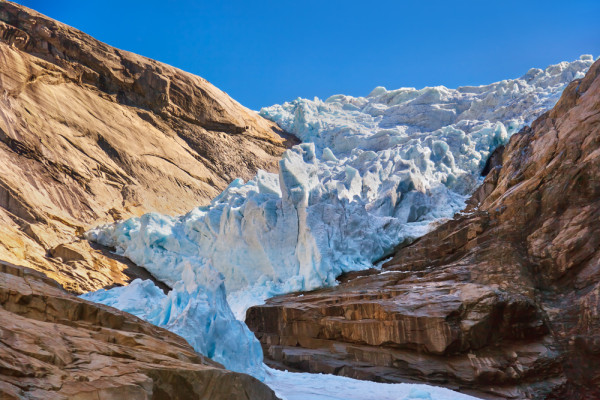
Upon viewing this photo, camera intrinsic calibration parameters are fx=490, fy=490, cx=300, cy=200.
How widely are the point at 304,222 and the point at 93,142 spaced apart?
19.2 meters

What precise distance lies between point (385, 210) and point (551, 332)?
1345 cm

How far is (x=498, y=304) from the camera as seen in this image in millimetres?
14344

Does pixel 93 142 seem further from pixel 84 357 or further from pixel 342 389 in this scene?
pixel 84 357

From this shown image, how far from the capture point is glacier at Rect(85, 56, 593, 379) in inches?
573

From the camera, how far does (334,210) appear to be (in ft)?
74.2

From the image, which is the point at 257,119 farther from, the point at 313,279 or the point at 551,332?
the point at 551,332

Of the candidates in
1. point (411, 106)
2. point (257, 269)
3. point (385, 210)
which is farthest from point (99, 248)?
point (411, 106)

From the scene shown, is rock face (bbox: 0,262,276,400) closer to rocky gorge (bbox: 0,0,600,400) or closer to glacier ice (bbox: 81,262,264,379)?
rocky gorge (bbox: 0,0,600,400)

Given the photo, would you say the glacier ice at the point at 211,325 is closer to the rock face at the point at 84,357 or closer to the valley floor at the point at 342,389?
the valley floor at the point at 342,389

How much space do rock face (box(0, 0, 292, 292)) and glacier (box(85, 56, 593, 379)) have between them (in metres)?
3.24

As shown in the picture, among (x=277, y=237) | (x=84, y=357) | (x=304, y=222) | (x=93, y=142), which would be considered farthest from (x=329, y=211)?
(x=93, y=142)

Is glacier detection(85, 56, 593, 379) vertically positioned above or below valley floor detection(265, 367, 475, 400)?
above

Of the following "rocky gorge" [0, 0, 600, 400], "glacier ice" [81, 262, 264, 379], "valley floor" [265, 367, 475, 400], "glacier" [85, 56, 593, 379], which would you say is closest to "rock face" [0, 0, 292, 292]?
"rocky gorge" [0, 0, 600, 400]

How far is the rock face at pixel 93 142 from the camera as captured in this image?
83.5 feet
